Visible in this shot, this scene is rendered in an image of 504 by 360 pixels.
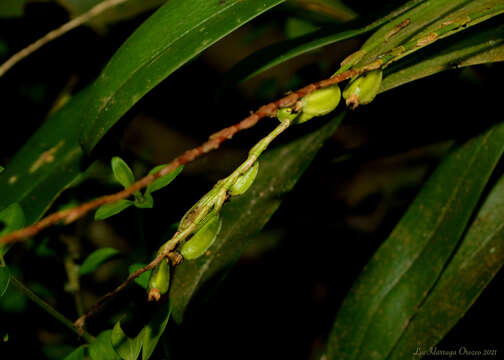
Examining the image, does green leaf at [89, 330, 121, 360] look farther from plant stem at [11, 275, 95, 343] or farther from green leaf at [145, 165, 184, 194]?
green leaf at [145, 165, 184, 194]

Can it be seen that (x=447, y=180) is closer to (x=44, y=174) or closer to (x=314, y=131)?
(x=314, y=131)

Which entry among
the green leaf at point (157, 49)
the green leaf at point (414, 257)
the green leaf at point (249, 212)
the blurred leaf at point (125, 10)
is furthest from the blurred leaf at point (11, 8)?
the green leaf at point (414, 257)

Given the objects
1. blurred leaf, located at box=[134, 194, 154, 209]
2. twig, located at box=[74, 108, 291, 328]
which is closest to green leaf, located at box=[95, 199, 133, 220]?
blurred leaf, located at box=[134, 194, 154, 209]

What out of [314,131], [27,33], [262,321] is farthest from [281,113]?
[262,321]

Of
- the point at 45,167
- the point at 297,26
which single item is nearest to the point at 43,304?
the point at 45,167

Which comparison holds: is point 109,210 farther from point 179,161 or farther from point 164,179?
point 179,161
